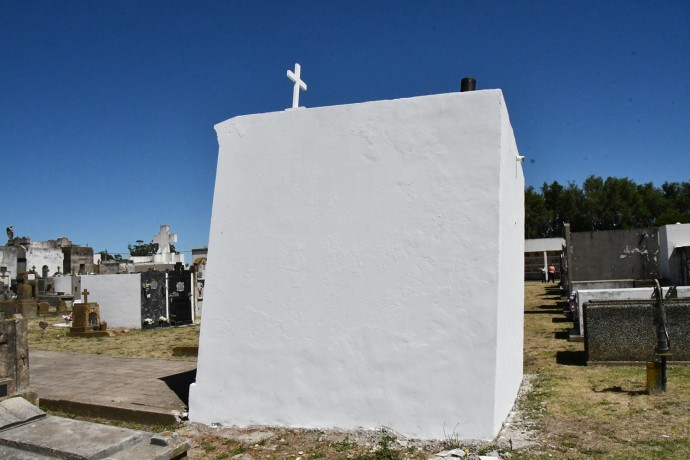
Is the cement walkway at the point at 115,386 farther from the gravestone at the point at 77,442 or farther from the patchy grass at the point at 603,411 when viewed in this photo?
the patchy grass at the point at 603,411

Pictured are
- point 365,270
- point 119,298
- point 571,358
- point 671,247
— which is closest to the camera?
point 365,270

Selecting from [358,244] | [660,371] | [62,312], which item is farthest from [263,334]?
[62,312]

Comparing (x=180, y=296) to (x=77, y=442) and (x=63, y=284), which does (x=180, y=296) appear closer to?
(x=63, y=284)

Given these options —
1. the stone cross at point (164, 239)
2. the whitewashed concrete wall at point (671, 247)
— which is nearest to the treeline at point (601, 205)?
the whitewashed concrete wall at point (671, 247)

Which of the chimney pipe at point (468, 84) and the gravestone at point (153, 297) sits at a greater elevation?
the chimney pipe at point (468, 84)

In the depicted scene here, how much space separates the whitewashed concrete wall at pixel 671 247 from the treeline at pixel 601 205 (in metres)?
23.3

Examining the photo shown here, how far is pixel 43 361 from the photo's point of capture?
35.1 ft

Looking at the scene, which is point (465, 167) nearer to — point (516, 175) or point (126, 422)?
point (516, 175)

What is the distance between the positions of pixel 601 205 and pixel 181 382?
41615mm

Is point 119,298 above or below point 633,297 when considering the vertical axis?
below

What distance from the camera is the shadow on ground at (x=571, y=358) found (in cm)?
825

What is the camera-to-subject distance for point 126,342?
44.7 feet

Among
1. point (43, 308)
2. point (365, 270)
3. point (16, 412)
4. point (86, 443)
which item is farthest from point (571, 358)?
point (43, 308)

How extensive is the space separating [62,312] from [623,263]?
73.2 feet
